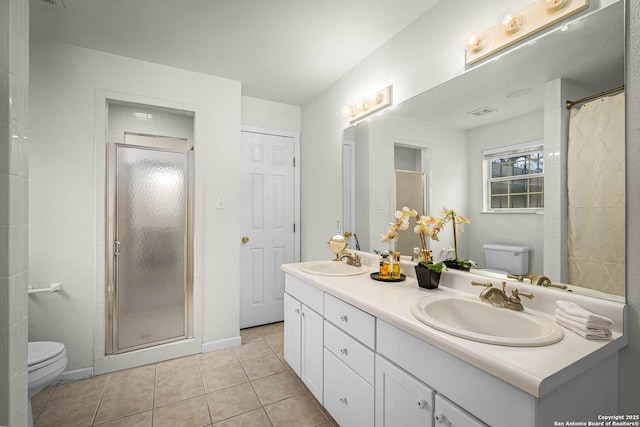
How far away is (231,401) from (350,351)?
101 centimetres

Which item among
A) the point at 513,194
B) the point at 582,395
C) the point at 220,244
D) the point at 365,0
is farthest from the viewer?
the point at 220,244

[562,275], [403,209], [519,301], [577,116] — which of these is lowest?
[519,301]

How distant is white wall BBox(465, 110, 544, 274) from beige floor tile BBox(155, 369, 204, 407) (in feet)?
6.59

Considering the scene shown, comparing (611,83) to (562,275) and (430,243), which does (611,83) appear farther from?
(430,243)

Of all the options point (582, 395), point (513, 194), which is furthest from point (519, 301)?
point (513, 194)

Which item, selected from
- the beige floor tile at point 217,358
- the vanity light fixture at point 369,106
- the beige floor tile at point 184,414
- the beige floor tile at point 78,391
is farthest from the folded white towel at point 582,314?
the beige floor tile at point 78,391

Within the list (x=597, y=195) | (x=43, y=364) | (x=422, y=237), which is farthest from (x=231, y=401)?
(x=597, y=195)

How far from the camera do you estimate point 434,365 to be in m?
0.99

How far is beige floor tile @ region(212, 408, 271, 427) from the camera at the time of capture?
5.49 ft

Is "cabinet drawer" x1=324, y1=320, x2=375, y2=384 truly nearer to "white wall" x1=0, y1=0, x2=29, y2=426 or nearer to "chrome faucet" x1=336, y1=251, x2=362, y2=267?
"chrome faucet" x1=336, y1=251, x2=362, y2=267

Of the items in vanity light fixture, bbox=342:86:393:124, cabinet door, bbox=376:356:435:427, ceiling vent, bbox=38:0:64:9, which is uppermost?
ceiling vent, bbox=38:0:64:9

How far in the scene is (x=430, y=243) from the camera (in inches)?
66.6

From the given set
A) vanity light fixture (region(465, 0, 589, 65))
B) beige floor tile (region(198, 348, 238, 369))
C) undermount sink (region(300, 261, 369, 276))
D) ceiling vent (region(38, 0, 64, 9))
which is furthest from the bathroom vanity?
ceiling vent (region(38, 0, 64, 9))

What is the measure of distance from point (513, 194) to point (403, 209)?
2.09 feet
